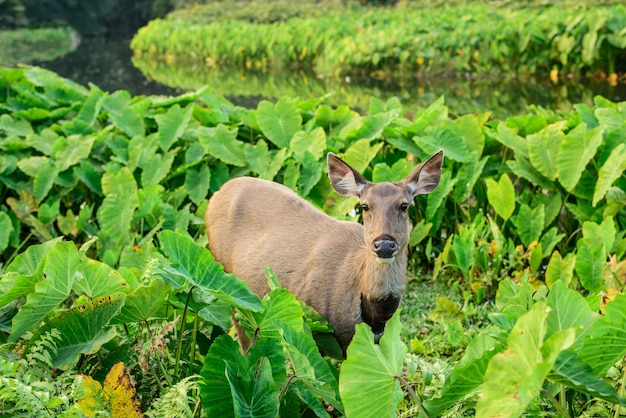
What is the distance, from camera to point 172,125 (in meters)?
5.52

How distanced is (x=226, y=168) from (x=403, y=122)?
130cm

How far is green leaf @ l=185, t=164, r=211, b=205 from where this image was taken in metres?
5.10

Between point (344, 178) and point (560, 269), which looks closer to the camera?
point (344, 178)

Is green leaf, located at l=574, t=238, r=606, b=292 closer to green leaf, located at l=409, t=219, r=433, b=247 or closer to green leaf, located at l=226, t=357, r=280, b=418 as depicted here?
green leaf, located at l=409, t=219, r=433, b=247

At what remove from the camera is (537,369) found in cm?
174

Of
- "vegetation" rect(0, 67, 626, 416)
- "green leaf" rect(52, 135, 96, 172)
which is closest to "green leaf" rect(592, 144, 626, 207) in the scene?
"vegetation" rect(0, 67, 626, 416)

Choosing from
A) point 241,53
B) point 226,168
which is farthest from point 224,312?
point 241,53

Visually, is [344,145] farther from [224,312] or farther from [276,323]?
[276,323]

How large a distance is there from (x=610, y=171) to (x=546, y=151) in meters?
0.44

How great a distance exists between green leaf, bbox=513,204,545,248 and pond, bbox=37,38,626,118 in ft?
15.0

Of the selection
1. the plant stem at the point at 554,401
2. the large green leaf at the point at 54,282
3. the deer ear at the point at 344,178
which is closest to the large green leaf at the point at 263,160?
the deer ear at the point at 344,178

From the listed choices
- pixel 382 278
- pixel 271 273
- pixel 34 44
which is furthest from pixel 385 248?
pixel 34 44

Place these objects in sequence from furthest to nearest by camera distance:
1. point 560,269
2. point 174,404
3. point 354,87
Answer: point 354,87
point 560,269
point 174,404

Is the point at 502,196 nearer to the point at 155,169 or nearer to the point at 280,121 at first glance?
the point at 280,121
